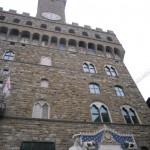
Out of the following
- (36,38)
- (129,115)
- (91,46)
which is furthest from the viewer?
(91,46)

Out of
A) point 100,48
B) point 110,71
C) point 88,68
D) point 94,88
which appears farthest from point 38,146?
point 100,48

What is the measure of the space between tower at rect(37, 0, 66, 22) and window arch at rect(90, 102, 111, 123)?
10787mm

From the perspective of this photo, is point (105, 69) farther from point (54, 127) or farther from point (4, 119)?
point (4, 119)

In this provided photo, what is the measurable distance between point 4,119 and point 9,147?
150 cm

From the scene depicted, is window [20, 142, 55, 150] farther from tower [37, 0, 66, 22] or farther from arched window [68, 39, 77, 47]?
tower [37, 0, 66, 22]

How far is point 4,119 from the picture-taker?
9.04 meters

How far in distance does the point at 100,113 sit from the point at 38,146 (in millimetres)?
4180

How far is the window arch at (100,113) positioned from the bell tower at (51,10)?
10.7 m

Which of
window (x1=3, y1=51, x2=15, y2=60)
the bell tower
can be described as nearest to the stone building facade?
window (x1=3, y1=51, x2=15, y2=60)

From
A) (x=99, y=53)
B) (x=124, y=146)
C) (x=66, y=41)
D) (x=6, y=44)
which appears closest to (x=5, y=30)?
(x=6, y=44)

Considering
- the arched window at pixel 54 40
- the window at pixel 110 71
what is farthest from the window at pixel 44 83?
the window at pixel 110 71

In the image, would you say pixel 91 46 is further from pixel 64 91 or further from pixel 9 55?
pixel 9 55

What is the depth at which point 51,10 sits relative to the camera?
19594mm

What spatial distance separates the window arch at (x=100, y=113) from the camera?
1065 centimetres
